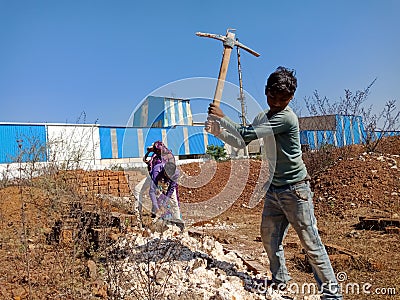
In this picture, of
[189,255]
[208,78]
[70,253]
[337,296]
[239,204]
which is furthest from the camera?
[239,204]

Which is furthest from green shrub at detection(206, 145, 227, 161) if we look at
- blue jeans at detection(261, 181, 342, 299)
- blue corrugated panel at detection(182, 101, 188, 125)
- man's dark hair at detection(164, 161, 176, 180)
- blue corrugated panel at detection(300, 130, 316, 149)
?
blue jeans at detection(261, 181, 342, 299)

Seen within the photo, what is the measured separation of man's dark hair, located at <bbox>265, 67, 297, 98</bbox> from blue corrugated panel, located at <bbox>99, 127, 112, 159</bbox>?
2015 cm

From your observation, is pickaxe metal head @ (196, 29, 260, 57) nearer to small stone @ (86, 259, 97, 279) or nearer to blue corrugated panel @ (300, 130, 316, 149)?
small stone @ (86, 259, 97, 279)

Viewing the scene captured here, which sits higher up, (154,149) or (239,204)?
(154,149)

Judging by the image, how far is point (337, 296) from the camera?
8.96 ft

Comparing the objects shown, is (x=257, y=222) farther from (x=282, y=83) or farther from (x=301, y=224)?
(x=282, y=83)

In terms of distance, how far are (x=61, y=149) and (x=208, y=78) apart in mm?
6743

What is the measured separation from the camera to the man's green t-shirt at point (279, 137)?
110 inches

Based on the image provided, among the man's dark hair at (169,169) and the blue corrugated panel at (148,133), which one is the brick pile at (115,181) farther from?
the man's dark hair at (169,169)

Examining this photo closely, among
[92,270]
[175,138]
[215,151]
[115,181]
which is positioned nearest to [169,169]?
[175,138]

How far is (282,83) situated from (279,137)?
398 mm

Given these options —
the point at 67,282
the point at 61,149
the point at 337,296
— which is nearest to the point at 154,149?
the point at 67,282

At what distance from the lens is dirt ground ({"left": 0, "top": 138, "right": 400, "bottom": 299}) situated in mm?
3668

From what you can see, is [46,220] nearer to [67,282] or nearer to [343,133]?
[67,282]
